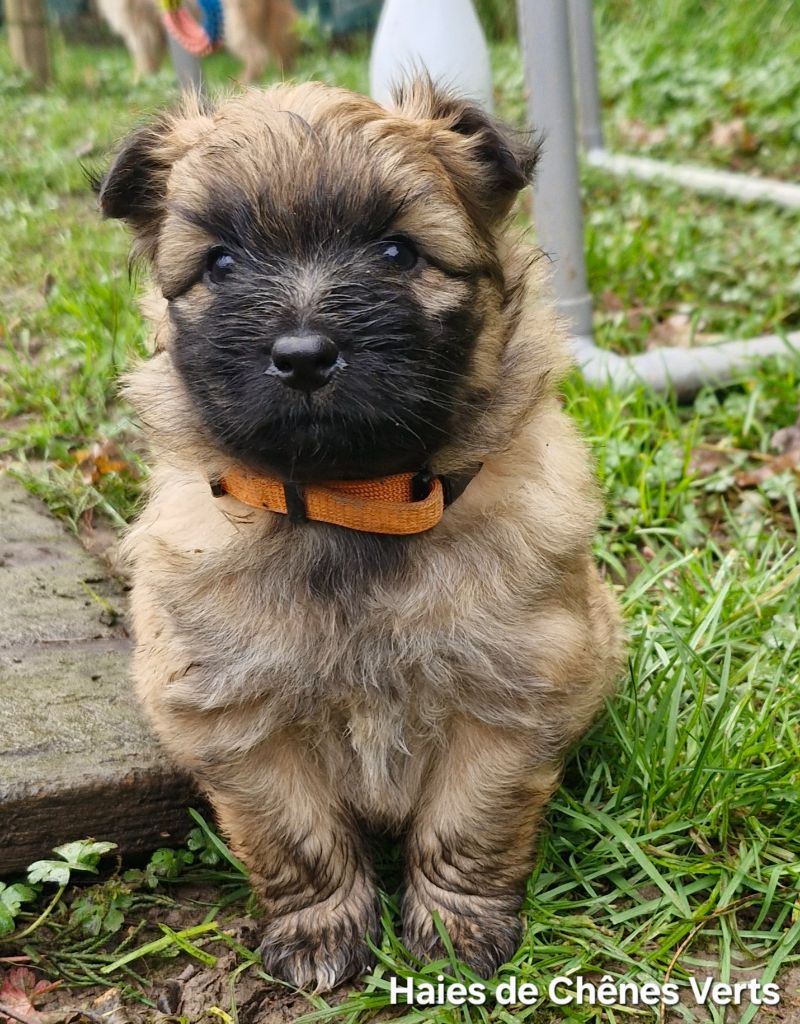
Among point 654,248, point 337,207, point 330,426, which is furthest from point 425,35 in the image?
point 330,426

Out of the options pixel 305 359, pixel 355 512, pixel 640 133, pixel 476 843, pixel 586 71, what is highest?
pixel 305 359

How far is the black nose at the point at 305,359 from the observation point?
1.71 metres

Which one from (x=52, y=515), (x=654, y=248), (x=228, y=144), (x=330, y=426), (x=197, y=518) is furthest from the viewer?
(x=654, y=248)

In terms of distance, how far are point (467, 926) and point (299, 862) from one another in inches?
14.3

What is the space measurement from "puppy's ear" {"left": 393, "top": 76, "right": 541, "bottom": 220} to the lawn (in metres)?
0.72

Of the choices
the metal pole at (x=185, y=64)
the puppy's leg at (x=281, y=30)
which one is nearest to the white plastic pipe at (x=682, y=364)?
the metal pole at (x=185, y=64)

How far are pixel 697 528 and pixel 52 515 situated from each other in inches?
78.6

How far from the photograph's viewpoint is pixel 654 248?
17.0 feet

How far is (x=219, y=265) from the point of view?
196cm

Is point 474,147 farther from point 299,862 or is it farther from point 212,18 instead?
point 212,18

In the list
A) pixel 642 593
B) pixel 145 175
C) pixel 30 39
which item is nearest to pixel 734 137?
pixel 642 593

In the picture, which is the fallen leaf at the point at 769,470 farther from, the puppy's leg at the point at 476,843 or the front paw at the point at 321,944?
the front paw at the point at 321,944

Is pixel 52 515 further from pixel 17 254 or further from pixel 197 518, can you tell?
pixel 17 254

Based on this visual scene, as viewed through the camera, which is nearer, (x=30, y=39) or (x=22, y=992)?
(x=22, y=992)
